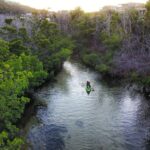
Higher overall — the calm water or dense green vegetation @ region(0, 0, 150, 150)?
dense green vegetation @ region(0, 0, 150, 150)

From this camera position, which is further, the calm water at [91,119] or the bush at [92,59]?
the bush at [92,59]

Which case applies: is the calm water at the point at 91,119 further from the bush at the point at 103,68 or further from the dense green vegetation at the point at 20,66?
the bush at the point at 103,68

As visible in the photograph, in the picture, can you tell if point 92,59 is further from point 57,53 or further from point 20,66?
point 20,66

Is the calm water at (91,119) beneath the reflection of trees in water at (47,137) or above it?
above

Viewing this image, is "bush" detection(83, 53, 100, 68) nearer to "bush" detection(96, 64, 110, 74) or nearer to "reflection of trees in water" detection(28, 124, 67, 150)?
"bush" detection(96, 64, 110, 74)

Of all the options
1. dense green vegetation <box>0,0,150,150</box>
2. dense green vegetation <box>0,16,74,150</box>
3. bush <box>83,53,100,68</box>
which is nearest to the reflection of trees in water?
dense green vegetation <box>0,16,74,150</box>

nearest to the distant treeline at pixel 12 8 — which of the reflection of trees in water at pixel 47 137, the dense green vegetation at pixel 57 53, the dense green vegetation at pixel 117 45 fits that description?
the dense green vegetation at pixel 117 45

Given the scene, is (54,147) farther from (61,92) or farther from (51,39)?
(51,39)

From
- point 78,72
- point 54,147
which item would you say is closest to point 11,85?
point 54,147
